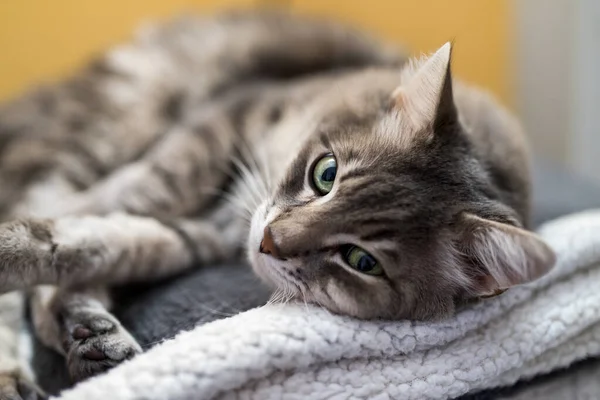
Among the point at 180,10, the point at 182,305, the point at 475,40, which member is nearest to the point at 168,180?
the point at 182,305

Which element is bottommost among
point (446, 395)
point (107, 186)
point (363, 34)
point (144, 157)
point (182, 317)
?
point (446, 395)

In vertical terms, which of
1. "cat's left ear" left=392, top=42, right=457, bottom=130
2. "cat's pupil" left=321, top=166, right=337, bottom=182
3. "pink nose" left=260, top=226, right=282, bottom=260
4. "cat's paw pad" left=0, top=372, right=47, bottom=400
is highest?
"cat's left ear" left=392, top=42, right=457, bottom=130

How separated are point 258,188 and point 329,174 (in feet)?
0.80

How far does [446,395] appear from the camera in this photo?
2.93ft

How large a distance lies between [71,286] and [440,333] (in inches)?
25.2

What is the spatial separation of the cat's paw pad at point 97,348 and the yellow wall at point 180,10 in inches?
47.6

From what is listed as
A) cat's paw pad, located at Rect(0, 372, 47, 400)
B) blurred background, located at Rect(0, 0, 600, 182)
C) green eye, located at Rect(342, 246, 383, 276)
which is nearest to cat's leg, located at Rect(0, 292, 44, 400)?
cat's paw pad, located at Rect(0, 372, 47, 400)

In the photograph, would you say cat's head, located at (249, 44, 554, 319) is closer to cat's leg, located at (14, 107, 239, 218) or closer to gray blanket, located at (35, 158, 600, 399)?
gray blanket, located at (35, 158, 600, 399)

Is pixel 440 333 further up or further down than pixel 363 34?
further down

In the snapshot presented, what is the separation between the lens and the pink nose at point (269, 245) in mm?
958

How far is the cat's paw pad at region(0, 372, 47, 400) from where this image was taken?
917 mm

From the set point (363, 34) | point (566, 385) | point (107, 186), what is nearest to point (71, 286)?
point (107, 186)

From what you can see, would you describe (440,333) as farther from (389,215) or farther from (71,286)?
(71,286)

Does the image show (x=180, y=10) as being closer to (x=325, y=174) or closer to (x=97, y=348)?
(x=325, y=174)
